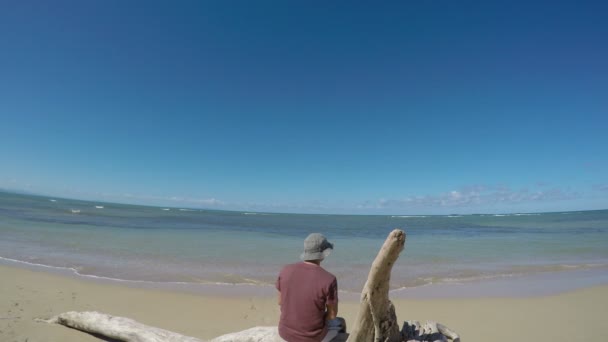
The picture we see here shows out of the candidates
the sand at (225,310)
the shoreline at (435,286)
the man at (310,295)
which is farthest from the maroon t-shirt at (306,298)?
the shoreline at (435,286)

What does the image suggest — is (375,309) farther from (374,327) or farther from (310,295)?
(310,295)

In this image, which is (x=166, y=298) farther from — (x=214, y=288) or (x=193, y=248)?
(x=193, y=248)

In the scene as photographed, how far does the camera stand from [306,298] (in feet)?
11.2

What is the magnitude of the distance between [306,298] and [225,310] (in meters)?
4.98

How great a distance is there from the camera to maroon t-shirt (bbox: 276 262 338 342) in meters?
3.37

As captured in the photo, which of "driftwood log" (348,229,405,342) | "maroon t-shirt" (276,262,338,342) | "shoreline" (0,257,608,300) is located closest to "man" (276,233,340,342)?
"maroon t-shirt" (276,262,338,342)

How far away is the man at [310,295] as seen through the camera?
3.38 metres

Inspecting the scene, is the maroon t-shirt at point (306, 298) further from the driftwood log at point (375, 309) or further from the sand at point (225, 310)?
the sand at point (225, 310)

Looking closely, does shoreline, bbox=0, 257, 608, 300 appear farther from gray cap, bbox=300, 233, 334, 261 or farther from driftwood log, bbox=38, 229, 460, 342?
gray cap, bbox=300, 233, 334, 261

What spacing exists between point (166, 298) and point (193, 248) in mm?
9547

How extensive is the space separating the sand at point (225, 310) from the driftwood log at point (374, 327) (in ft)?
2.69

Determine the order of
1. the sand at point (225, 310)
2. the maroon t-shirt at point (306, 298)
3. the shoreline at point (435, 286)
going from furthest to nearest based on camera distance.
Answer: the shoreline at point (435, 286) < the sand at point (225, 310) < the maroon t-shirt at point (306, 298)

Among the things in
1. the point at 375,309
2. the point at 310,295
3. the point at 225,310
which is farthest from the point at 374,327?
the point at 225,310

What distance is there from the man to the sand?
10.8 ft
